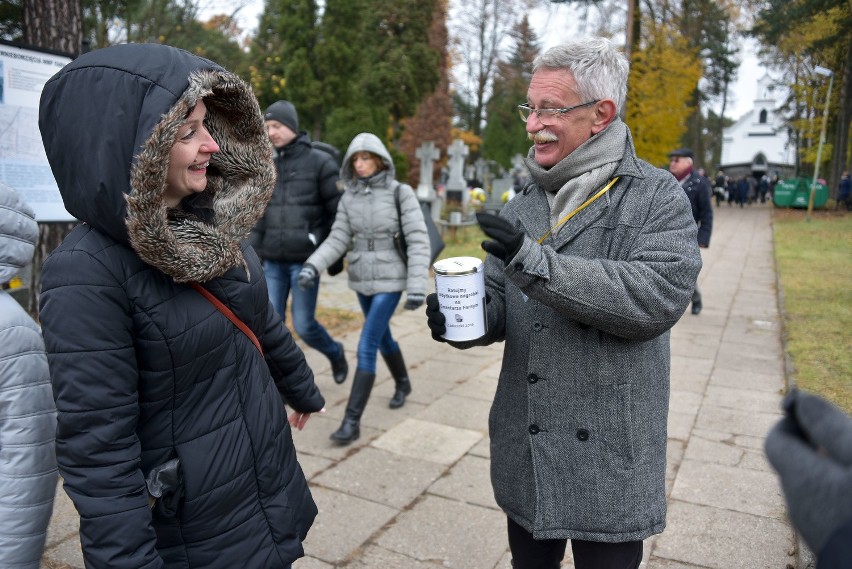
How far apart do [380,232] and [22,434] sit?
2.92 metres

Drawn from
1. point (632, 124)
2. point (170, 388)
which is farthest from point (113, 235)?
point (632, 124)

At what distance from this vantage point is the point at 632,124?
19.8 m

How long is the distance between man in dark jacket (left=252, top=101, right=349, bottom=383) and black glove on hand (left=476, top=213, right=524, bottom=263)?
3.33 meters

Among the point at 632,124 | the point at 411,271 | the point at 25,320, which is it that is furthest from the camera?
the point at 632,124

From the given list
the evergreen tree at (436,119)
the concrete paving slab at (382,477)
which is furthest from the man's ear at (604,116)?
the evergreen tree at (436,119)

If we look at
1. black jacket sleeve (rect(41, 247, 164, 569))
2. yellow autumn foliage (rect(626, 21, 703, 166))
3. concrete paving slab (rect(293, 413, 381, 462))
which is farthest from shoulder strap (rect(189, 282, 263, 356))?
yellow autumn foliage (rect(626, 21, 703, 166))

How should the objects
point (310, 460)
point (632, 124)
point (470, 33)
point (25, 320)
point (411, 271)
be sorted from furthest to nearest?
1. point (470, 33)
2. point (632, 124)
3. point (411, 271)
4. point (310, 460)
5. point (25, 320)

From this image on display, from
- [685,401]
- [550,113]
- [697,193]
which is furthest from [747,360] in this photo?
[550,113]

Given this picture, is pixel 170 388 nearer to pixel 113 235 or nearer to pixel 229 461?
pixel 229 461

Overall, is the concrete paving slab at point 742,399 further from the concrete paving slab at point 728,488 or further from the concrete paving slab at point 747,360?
the concrete paving slab at point 728,488

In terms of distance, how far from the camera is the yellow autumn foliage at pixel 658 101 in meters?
19.4

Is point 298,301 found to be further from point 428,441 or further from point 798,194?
point 798,194

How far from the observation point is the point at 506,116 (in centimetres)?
4634

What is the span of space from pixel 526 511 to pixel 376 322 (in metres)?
2.60
